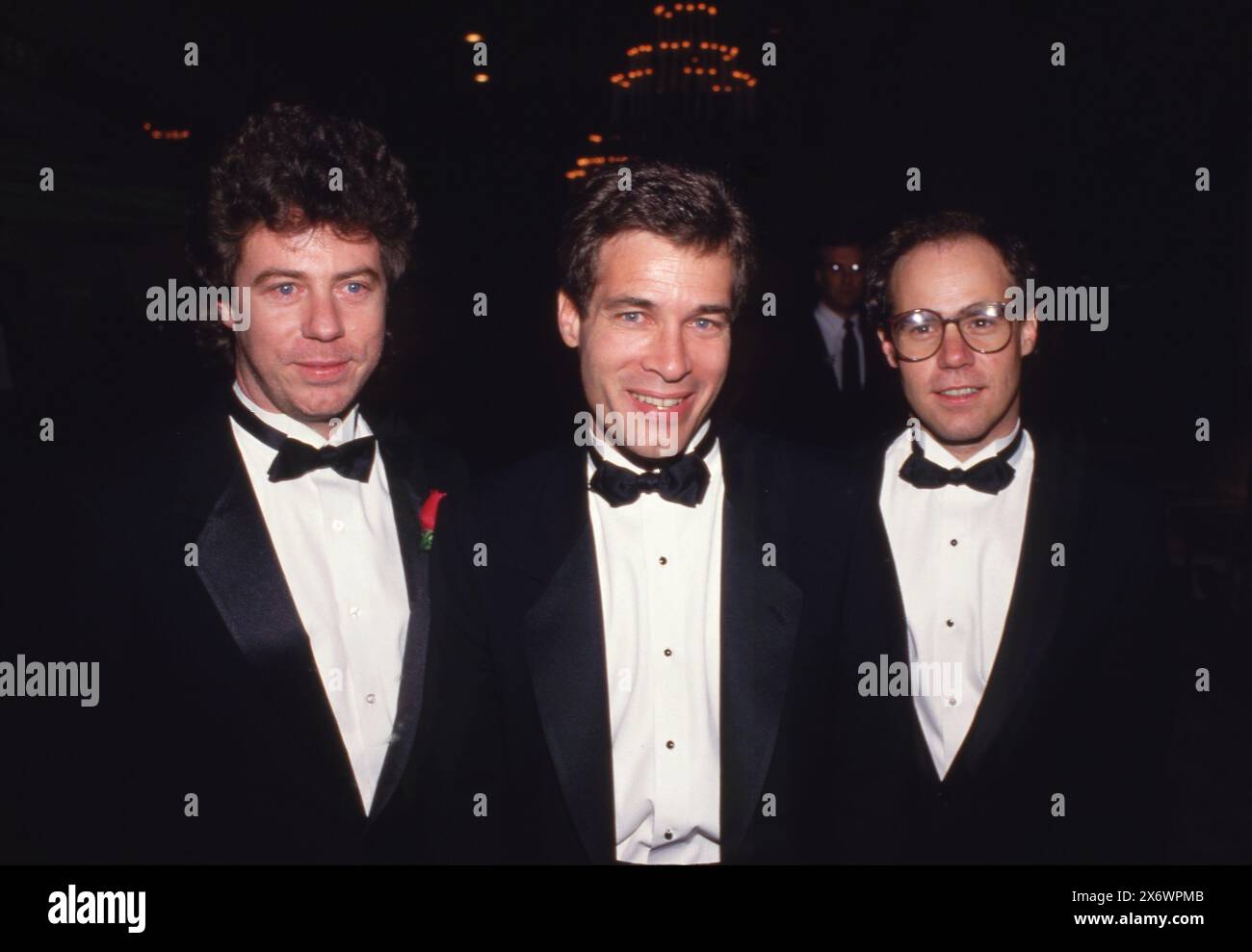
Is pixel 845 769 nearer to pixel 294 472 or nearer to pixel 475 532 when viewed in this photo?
pixel 475 532

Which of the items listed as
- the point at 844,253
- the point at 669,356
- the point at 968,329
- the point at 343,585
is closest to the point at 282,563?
the point at 343,585

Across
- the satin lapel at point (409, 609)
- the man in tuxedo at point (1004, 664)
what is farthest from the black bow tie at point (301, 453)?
the man in tuxedo at point (1004, 664)

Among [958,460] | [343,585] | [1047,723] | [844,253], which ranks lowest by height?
[1047,723]

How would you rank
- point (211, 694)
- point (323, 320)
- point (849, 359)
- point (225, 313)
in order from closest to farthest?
1. point (211, 694)
2. point (323, 320)
3. point (225, 313)
4. point (849, 359)

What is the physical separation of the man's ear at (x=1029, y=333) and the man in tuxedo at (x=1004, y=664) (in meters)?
0.08

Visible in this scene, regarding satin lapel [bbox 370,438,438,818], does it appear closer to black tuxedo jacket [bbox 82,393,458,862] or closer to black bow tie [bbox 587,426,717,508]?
black tuxedo jacket [bbox 82,393,458,862]

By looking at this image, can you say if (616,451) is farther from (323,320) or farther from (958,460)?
(958,460)

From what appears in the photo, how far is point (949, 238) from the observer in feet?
7.37

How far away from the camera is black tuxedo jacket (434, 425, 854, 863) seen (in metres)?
1.93

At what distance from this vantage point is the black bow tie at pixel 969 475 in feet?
7.24

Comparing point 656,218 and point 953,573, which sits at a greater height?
point 656,218

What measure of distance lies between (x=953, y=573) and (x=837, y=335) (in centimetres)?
331

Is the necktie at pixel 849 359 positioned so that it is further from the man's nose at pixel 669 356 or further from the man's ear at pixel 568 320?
the man's nose at pixel 669 356
